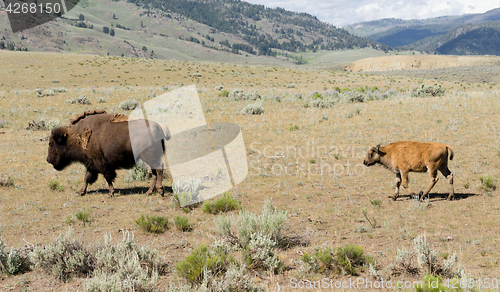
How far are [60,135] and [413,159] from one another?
9.67 metres

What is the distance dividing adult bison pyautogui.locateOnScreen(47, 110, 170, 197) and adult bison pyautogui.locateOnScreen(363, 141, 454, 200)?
6.11 m

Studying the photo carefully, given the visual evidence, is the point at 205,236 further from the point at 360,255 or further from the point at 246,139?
the point at 246,139

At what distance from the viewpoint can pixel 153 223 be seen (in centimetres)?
689

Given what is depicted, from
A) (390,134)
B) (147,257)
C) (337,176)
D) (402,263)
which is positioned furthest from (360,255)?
(390,134)

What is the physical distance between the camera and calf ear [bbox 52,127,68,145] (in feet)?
29.4

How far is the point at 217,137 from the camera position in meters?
16.1

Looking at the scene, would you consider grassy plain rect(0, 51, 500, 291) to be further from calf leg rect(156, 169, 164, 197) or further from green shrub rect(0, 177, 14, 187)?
calf leg rect(156, 169, 164, 197)

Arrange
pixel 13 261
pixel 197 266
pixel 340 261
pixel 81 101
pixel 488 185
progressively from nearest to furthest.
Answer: pixel 197 266 → pixel 340 261 → pixel 13 261 → pixel 488 185 → pixel 81 101

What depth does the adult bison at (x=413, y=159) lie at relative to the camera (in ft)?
25.5

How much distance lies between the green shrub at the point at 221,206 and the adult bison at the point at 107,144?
5.87 ft

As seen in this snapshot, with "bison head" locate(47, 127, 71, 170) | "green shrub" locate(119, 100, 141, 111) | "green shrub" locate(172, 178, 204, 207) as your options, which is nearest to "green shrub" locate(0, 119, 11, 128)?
"green shrub" locate(119, 100, 141, 111)

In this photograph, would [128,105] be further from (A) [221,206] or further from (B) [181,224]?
(B) [181,224]

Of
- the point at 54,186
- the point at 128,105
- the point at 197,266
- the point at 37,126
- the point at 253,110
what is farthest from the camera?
the point at 128,105

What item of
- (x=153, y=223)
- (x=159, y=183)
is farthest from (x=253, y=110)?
(x=153, y=223)
